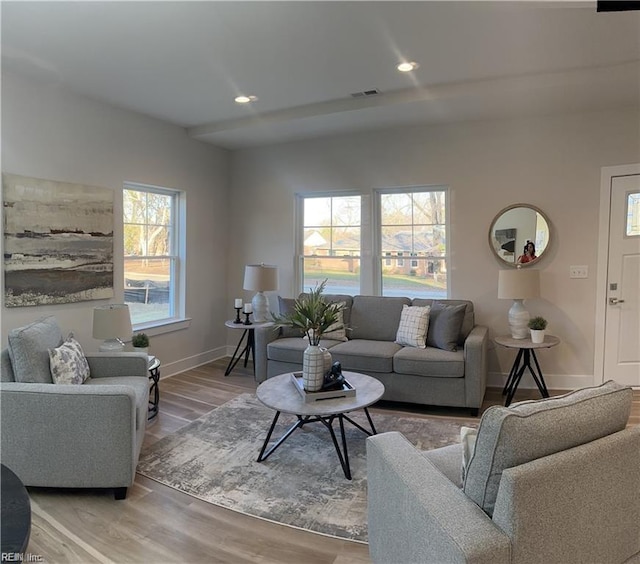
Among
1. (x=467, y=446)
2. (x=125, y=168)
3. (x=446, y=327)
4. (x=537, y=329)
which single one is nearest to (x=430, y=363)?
(x=446, y=327)

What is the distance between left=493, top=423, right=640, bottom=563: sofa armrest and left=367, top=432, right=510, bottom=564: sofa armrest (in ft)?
0.27

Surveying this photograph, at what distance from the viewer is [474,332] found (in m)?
4.00

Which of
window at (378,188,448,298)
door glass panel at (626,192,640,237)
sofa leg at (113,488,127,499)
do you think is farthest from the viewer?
window at (378,188,448,298)

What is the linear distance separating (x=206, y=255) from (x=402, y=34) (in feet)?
11.5

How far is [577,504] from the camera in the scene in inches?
50.5

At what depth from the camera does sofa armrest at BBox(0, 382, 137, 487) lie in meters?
2.40

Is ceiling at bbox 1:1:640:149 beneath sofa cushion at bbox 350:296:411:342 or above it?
above

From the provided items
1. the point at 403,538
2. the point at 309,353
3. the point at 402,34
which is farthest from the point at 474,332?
the point at 403,538

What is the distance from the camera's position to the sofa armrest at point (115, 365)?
3213 millimetres

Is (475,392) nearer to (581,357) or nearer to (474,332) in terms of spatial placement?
(474,332)

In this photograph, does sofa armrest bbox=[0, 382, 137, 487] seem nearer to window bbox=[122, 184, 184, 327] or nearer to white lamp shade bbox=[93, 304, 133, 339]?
white lamp shade bbox=[93, 304, 133, 339]

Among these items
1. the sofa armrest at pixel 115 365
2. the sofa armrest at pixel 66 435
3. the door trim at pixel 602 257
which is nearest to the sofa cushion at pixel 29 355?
the sofa armrest at pixel 66 435

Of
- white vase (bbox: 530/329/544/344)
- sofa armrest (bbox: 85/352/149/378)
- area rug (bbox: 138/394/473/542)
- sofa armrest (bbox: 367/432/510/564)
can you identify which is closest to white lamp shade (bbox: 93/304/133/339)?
sofa armrest (bbox: 85/352/149/378)

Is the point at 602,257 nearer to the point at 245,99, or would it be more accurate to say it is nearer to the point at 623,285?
the point at 623,285
